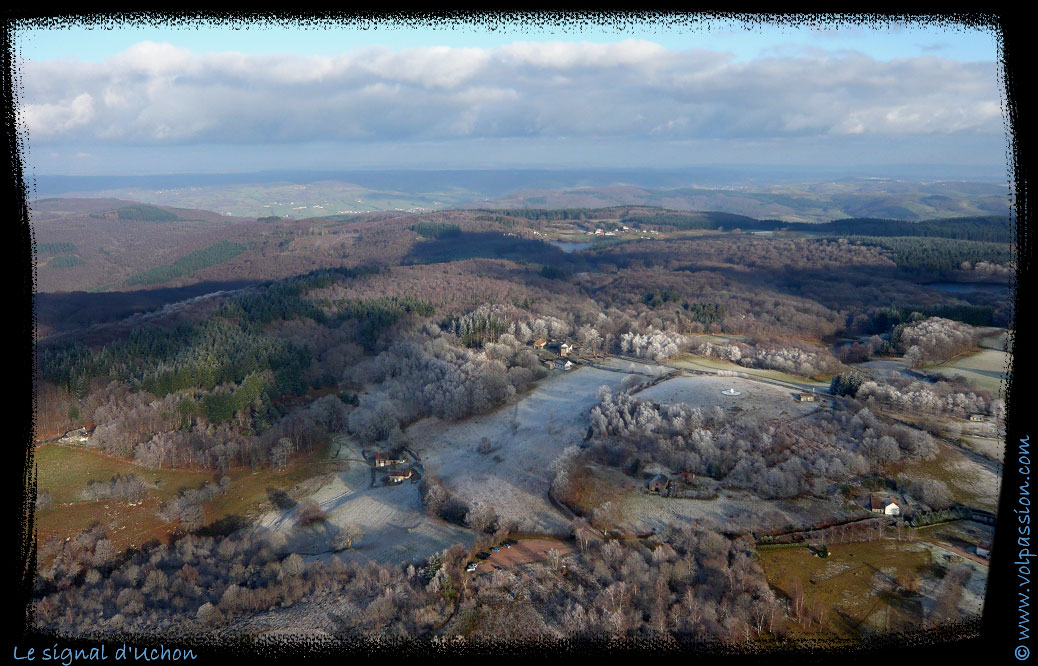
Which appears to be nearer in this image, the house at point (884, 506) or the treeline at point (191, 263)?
the house at point (884, 506)

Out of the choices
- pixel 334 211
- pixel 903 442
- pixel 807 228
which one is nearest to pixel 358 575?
pixel 903 442

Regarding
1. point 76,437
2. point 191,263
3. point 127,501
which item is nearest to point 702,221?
point 191,263

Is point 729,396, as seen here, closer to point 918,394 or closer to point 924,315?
point 918,394

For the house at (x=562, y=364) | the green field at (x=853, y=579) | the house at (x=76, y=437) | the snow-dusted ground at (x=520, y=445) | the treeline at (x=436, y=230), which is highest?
the treeline at (x=436, y=230)

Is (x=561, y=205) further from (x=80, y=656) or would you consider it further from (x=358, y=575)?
(x=80, y=656)

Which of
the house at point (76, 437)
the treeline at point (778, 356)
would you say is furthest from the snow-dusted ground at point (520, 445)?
the house at point (76, 437)

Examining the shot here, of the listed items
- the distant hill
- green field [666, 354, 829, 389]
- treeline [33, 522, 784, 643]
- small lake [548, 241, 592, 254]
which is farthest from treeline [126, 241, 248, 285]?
green field [666, 354, 829, 389]

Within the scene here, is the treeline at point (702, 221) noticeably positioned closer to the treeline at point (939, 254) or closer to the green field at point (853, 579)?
the treeline at point (939, 254)
